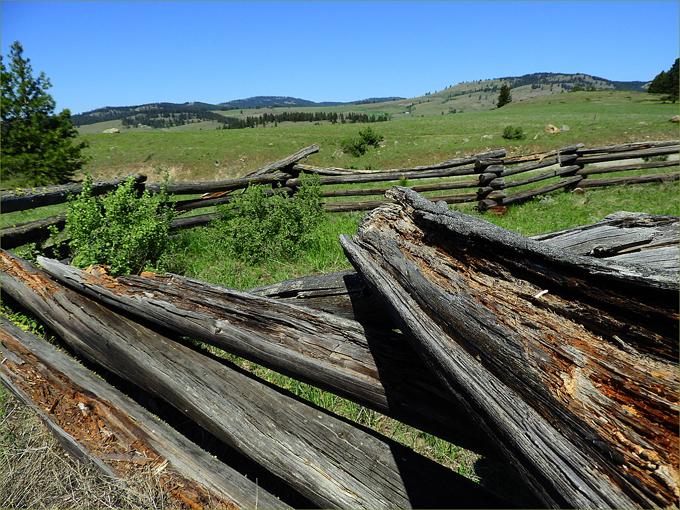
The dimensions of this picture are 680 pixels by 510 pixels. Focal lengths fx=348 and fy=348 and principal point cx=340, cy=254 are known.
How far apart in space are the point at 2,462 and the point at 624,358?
366 cm

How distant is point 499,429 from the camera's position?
1.17m

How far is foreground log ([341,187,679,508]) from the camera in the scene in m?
0.90

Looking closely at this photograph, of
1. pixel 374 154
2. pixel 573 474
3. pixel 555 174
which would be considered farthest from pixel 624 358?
pixel 374 154

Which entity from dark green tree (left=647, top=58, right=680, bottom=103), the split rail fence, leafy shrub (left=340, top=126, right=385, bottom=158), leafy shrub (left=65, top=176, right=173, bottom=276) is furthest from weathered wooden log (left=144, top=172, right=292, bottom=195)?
dark green tree (left=647, top=58, right=680, bottom=103)

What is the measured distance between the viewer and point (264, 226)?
5.76 m

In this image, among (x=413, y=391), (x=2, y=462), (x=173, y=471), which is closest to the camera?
(x=413, y=391)

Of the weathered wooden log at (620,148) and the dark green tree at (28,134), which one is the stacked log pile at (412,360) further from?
the dark green tree at (28,134)

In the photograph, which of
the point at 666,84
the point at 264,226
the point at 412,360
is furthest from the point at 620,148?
the point at 666,84

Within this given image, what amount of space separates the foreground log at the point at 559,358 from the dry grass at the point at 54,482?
6.42 feet

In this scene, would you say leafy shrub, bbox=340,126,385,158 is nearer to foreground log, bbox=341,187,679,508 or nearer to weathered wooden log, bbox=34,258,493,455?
weathered wooden log, bbox=34,258,493,455

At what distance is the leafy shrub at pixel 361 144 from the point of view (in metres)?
24.2

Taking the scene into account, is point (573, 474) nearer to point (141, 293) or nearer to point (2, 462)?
point (141, 293)

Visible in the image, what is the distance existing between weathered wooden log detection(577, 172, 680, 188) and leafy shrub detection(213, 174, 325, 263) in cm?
883

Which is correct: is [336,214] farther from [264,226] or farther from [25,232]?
[25,232]
